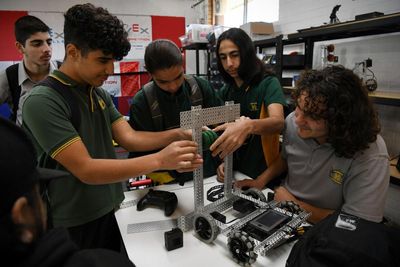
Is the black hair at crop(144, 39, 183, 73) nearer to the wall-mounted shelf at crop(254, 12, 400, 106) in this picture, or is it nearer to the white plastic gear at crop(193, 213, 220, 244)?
the white plastic gear at crop(193, 213, 220, 244)

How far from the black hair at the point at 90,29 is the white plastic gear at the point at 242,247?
828mm

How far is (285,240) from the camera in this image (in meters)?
1.00

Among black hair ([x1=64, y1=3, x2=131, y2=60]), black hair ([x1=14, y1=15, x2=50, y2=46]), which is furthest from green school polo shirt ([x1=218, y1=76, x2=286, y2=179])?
black hair ([x1=14, y1=15, x2=50, y2=46])

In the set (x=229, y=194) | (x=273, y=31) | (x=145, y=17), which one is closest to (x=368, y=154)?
(x=229, y=194)

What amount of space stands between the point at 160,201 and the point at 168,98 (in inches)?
24.3

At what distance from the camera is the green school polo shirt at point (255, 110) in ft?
5.23

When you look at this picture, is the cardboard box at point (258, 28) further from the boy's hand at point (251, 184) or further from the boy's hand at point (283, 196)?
the boy's hand at point (283, 196)

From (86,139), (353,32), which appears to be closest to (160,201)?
(86,139)

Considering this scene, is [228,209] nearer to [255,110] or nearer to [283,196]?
[283,196]

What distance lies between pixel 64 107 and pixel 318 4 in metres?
2.76

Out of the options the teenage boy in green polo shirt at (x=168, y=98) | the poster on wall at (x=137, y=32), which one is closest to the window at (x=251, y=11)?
the poster on wall at (x=137, y=32)

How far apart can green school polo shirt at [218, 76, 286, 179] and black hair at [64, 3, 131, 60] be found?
91 cm

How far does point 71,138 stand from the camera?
926 mm

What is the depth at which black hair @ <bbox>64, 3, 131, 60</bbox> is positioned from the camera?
0.99m
